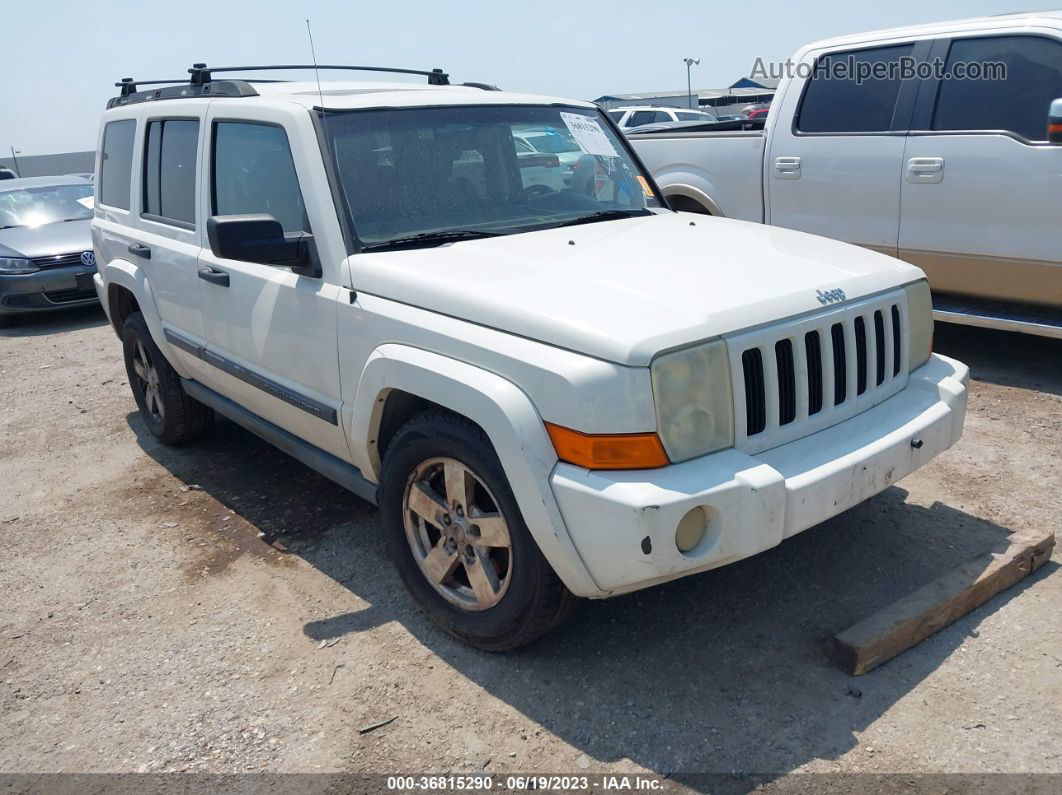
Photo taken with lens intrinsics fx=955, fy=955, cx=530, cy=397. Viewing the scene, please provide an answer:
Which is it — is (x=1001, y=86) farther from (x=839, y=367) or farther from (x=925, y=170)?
(x=839, y=367)

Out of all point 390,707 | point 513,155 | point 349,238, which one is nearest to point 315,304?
point 349,238

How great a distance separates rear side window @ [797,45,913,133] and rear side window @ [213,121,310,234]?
4.05 m

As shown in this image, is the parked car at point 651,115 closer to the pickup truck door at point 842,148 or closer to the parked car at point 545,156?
the pickup truck door at point 842,148

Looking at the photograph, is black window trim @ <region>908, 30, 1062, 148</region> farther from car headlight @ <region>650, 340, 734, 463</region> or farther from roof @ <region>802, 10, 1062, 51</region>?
car headlight @ <region>650, 340, 734, 463</region>

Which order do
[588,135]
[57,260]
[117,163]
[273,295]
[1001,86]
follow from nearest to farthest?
[273,295] → [588,135] → [117,163] → [1001,86] → [57,260]

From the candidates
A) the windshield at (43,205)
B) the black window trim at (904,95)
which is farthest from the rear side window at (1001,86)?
the windshield at (43,205)

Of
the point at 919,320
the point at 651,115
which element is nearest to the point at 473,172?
the point at 919,320

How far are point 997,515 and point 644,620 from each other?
1.73 m

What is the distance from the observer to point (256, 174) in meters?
4.08

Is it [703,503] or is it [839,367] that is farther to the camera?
[839,367]

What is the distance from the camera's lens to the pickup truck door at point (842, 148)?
6.12m

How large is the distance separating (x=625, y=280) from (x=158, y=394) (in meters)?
3.50

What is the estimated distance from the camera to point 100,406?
684 cm

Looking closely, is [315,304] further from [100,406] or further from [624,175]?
[100,406]
